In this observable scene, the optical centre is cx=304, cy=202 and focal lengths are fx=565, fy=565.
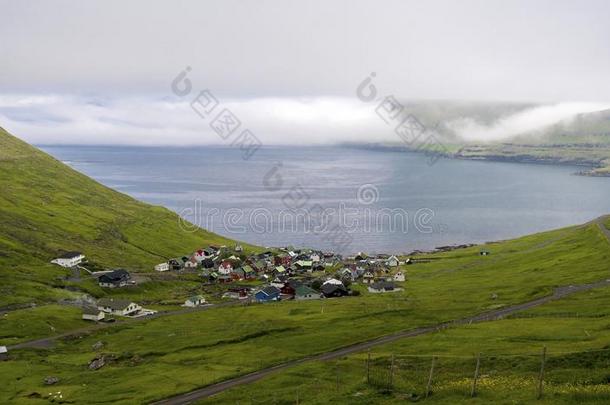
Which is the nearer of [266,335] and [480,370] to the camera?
[480,370]

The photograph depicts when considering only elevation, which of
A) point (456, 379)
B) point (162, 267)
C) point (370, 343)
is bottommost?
point (370, 343)

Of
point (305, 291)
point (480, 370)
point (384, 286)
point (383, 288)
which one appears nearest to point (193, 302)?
point (305, 291)

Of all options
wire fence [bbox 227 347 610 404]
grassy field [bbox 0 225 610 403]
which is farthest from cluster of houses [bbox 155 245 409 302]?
wire fence [bbox 227 347 610 404]

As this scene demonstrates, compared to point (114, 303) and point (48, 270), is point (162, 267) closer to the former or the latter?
point (48, 270)

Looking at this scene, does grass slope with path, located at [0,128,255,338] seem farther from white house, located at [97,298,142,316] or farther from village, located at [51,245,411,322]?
white house, located at [97,298,142,316]

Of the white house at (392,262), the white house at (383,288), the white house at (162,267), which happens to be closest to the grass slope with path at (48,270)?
the white house at (162,267)

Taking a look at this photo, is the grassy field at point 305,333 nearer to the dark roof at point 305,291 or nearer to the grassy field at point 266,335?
the grassy field at point 266,335

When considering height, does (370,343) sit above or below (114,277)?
below
